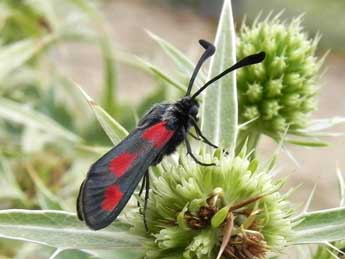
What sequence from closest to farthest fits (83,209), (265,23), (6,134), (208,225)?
(83,209) → (208,225) → (265,23) → (6,134)

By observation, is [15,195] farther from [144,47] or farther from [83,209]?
[144,47]

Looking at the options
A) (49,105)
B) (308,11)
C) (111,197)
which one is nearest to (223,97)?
(111,197)

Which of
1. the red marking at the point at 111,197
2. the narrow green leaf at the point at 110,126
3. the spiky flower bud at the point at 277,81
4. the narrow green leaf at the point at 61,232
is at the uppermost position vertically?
the spiky flower bud at the point at 277,81

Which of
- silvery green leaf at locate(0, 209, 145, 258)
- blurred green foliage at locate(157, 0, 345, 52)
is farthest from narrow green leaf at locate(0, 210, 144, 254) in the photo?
blurred green foliage at locate(157, 0, 345, 52)

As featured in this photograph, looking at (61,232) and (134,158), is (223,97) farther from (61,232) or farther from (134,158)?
(61,232)

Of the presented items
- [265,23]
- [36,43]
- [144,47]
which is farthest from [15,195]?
[144,47]

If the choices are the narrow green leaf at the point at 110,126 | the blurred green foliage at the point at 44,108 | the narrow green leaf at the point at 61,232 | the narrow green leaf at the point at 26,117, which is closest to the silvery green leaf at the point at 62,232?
the narrow green leaf at the point at 61,232

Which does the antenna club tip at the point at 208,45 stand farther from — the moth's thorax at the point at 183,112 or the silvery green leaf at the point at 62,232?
the silvery green leaf at the point at 62,232
